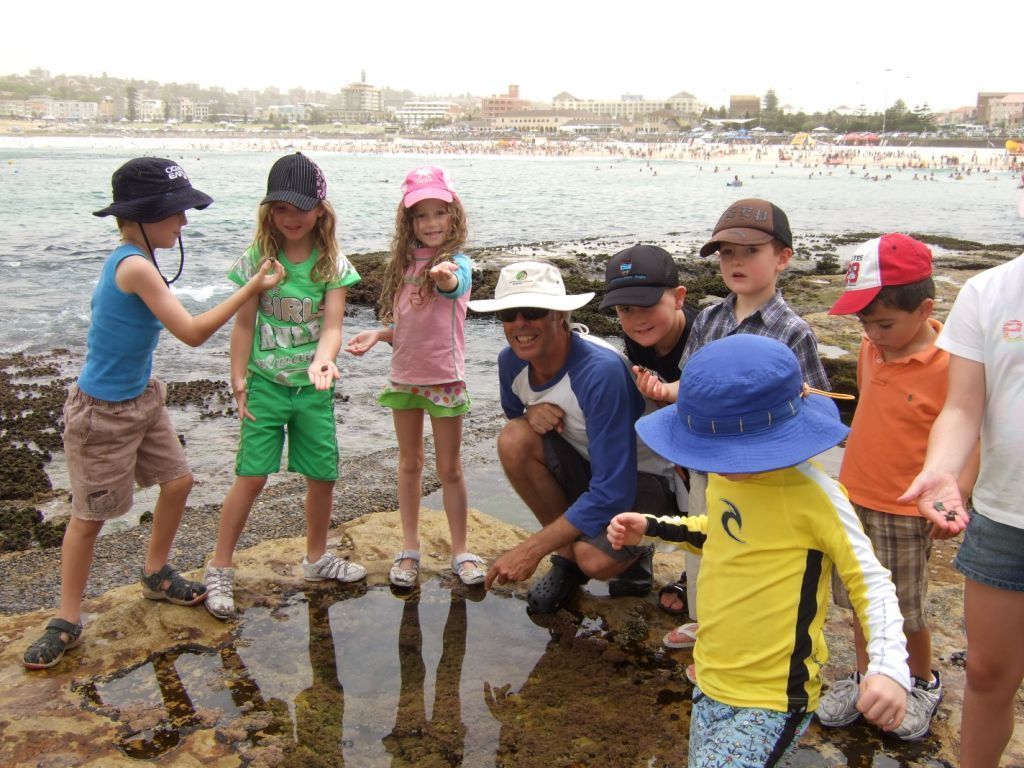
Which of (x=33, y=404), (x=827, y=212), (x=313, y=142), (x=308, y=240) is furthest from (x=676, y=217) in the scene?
(x=313, y=142)

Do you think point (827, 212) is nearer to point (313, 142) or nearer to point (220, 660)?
point (220, 660)

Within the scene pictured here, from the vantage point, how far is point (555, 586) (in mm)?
3664

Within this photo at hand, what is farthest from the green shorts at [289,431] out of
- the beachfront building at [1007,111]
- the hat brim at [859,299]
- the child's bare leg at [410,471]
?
the beachfront building at [1007,111]

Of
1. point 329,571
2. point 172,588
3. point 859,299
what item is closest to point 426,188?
Result: point 329,571

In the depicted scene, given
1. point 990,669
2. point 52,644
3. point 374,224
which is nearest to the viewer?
point 990,669

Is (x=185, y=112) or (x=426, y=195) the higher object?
(x=185, y=112)

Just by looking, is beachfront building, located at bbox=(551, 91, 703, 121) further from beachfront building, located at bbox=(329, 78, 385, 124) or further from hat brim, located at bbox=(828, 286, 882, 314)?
hat brim, located at bbox=(828, 286, 882, 314)

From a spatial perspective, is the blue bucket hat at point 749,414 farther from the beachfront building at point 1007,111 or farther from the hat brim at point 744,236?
the beachfront building at point 1007,111

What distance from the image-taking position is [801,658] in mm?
2127

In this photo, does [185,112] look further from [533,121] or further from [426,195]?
[426,195]

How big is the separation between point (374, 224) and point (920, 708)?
26634 mm

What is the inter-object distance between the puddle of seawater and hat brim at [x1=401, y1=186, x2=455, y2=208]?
1780 millimetres

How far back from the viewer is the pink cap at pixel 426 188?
3785 millimetres

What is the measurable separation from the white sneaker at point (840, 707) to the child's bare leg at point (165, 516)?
2.62 m
